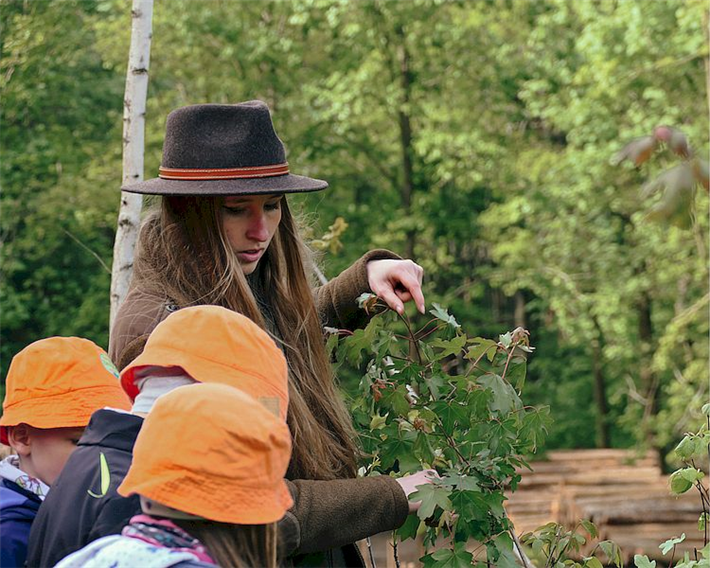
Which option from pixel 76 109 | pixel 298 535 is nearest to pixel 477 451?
pixel 298 535

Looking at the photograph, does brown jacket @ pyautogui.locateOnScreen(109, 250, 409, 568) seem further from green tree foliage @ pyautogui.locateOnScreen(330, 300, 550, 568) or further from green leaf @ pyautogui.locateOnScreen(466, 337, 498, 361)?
green leaf @ pyautogui.locateOnScreen(466, 337, 498, 361)

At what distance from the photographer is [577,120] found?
634 inches

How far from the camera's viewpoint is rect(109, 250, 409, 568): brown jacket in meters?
2.03

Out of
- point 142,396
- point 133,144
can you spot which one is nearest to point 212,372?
point 142,396

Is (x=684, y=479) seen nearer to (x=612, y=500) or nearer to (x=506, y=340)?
(x=506, y=340)

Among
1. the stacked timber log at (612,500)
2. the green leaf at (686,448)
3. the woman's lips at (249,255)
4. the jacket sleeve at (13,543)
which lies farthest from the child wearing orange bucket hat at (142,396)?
the stacked timber log at (612,500)

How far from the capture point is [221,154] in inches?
91.7

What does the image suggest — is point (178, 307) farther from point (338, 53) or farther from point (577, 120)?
point (338, 53)

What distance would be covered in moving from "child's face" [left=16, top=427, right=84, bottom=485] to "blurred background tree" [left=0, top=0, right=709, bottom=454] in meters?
11.3

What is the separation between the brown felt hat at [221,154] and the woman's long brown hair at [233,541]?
864 mm

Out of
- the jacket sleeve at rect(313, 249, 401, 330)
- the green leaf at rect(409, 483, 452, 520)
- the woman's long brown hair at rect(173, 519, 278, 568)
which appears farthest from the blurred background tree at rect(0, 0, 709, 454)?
the woman's long brown hair at rect(173, 519, 278, 568)

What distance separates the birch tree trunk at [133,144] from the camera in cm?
439

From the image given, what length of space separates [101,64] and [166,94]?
98 centimetres

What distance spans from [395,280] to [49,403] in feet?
2.56
